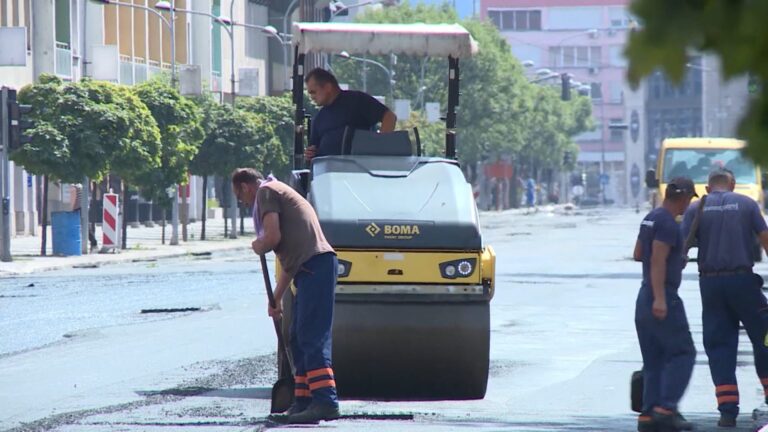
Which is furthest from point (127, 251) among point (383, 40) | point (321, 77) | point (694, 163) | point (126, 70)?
point (321, 77)

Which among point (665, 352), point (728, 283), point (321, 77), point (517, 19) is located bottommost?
point (665, 352)

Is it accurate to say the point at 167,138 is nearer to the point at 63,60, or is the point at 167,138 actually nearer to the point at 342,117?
the point at 63,60

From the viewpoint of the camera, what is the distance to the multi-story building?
165 feet

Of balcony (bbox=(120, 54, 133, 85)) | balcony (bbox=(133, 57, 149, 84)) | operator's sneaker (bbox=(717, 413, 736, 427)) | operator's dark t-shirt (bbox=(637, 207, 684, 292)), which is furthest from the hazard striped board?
operator's dark t-shirt (bbox=(637, 207, 684, 292))

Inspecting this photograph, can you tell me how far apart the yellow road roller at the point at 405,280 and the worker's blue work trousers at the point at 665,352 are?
4.35 ft

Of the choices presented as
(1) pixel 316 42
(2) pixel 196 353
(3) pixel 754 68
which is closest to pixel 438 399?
(1) pixel 316 42

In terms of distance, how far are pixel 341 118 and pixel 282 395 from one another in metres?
2.29

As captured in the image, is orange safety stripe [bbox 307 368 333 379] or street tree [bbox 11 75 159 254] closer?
orange safety stripe [bbox 307 368 333 379]

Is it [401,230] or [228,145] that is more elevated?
[228,145]

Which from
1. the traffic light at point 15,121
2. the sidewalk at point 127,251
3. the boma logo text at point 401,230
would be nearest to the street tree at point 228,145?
the sidewalk at point 127,251

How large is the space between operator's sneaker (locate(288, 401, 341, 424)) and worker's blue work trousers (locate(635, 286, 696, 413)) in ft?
5.72

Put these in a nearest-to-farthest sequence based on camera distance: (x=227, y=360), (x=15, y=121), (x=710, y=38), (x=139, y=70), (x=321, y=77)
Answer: (x=710, y=38)
(x=321, y=77)
(x=227, y=360)
(x=15, y=121)
(x=139, y=70)

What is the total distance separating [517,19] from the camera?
15138 centimetres

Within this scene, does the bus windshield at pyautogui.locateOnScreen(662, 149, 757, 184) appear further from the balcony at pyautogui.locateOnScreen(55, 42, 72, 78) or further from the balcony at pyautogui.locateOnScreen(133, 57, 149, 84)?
the balcony at pyautogui.locateOnScreen(133, 57, 149, 84)
